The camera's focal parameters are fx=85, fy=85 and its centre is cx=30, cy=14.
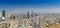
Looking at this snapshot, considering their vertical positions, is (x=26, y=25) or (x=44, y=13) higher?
(x=44, y=13)

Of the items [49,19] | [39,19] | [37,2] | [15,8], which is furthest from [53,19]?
[15,8]

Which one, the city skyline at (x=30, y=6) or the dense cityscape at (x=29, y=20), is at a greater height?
the city skyline at (x=30, y=6)

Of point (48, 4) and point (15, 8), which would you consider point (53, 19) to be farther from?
point (15, 8)

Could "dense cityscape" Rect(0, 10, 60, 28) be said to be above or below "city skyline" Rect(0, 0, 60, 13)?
below

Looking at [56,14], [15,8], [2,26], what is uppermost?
[15,8]

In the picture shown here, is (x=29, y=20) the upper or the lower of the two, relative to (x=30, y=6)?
lower

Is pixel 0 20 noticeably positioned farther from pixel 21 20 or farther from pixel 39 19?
pixel 39 19
